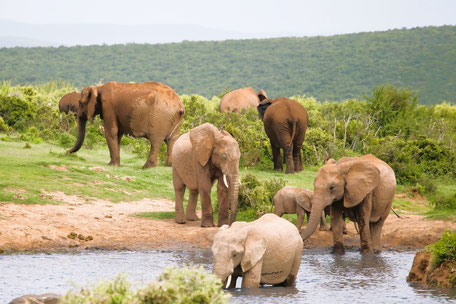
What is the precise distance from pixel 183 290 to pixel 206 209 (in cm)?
891

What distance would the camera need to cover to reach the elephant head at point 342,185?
14.3 metres

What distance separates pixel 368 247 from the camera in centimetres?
1496

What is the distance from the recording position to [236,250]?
10.3 meters

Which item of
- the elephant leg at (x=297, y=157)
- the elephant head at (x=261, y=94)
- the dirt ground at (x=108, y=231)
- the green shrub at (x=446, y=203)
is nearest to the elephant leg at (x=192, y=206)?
the dirt ground at (x=108, y=231)

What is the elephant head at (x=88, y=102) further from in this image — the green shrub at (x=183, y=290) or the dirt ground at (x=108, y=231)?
the green shrub at (x=183, y=290)

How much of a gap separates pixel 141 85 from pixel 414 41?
81964 mm

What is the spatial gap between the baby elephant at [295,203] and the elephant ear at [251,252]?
5001 mm

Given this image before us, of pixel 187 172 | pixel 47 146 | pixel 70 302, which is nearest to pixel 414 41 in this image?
pixel 47 146

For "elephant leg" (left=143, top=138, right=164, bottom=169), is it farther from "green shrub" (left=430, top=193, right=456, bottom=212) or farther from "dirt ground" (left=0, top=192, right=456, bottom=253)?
"green shrub" (left=430, top=193, right=456, bottom=212)

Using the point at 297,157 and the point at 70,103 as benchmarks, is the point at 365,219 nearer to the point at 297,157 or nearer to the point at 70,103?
the point at 297,157

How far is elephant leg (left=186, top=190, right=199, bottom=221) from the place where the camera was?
17.0 m

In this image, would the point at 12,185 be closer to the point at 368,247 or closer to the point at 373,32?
the point at 368,247

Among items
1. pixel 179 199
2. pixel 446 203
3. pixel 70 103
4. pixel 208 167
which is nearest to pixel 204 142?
pixel 208 167

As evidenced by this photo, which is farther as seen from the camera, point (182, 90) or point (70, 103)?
point (182, 90)
